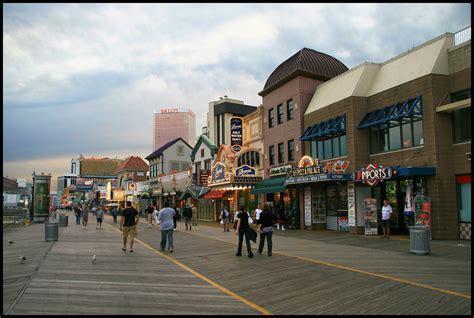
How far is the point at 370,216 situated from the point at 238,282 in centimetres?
1262

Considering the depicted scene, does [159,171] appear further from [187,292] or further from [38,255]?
[187,292]

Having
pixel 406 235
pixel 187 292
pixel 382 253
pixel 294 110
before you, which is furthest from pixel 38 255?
pixel 294 110

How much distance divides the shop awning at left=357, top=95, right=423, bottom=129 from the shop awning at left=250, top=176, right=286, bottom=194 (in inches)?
279

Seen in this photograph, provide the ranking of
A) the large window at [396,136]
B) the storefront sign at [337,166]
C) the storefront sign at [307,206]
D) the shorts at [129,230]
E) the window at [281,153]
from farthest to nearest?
the window at [281,153] < the storefront sign at [307,206] < the storefront sign at [337,166] < the large window at [396,136] < the shorts at [129,230]

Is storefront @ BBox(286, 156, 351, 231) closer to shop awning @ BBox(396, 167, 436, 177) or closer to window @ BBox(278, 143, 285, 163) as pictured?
window @ BBox(278, 143, 285, 163)

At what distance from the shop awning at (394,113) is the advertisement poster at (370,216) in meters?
3.80

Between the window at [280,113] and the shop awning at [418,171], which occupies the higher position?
the window at [280,113]

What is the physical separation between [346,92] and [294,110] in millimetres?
5205

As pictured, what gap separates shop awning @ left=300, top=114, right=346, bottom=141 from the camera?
913 inches

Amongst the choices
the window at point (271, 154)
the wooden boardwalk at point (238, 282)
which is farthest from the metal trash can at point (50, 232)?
the window at point (271, 154)

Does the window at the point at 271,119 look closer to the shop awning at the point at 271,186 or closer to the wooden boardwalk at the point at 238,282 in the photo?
the shop awning at the point at 271,186

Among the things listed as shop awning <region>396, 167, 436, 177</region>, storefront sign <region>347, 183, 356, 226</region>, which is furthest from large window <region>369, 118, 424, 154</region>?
storefront sign <region>347, 183, 356, 226</region>

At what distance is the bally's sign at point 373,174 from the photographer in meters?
18.7

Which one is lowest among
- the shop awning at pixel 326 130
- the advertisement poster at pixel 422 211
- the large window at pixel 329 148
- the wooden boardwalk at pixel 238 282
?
the wooden boardwalk at pixel 238 282
